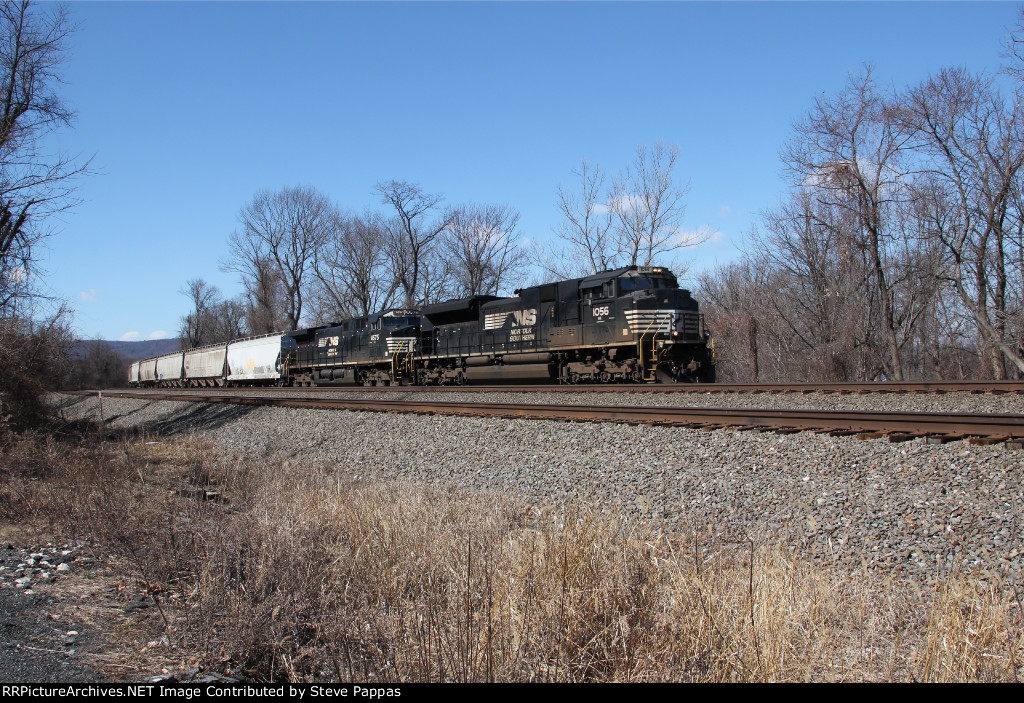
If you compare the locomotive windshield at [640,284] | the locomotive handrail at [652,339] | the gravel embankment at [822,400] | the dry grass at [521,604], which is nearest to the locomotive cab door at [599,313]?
the locomotive windshield at [640,284]

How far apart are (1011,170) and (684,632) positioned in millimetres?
24783

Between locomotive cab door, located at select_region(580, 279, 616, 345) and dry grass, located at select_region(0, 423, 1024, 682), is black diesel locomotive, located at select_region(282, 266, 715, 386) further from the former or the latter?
dry grass, located at select_region(0, 423, 1024, 682)

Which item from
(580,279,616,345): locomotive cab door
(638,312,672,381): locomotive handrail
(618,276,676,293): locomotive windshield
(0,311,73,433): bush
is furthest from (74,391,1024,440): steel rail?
(0,311,73,433): bush

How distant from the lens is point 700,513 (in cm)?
599

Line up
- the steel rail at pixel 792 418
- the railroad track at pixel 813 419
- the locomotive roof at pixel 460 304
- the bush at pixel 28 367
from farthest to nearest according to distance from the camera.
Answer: the locomotive roof at pixel 460 304 → the bush at pixel 28 367 → the steel rail at pixel 792 418 → the railroad track at pixel 813 419

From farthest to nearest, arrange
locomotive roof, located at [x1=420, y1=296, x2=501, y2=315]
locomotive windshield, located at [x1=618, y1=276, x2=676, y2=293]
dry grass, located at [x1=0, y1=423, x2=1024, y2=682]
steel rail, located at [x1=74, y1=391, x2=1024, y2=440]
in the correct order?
locomotive roof, located at [x1=420, y1=296, x2=501, y2=315]
locomotive windshield, located at [x1=618, y1=276, x2=676, y2=293]
steel rail, located at [x1=74, y1=391, x2=1024, y2=440]
dry grass, located at [x1=0, y1=423, x2=1024, y2=682]

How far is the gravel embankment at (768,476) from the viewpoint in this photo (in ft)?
15.9

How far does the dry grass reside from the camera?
3.31m

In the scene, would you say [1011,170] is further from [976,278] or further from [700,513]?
[700,513]

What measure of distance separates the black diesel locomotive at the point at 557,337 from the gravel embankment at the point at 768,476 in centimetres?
499

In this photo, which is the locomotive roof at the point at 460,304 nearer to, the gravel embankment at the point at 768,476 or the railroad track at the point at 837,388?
the railroad track at the point at 837,388

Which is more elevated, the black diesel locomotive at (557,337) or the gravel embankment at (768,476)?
the black diesel locomotive at (557,337)

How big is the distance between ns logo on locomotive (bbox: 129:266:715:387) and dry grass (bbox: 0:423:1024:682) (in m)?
11.5

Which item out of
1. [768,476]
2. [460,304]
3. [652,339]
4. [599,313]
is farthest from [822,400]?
[460,304]
